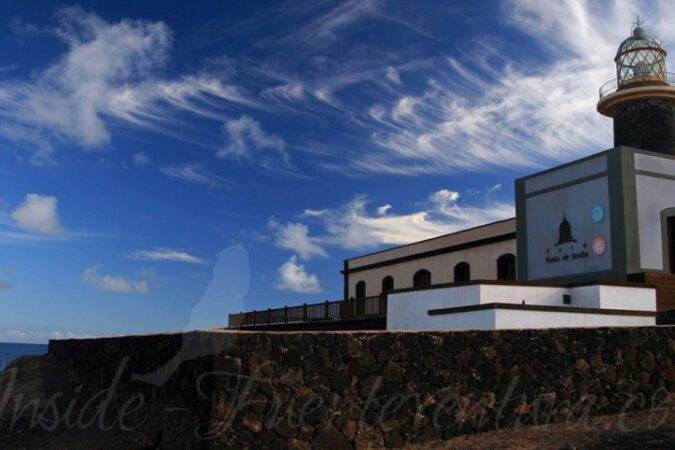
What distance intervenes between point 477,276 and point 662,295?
10.1 m

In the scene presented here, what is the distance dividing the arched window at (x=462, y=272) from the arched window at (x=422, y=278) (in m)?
2.21

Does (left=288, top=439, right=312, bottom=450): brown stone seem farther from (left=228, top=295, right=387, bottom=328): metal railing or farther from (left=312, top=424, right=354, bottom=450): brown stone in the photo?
(left=228, top=295, right=387, bottom=328): metal railing

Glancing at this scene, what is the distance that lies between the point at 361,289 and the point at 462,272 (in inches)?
366

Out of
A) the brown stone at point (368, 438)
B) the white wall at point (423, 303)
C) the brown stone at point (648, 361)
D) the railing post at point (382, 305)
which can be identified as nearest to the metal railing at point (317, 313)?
the railing post at point (382, 305)

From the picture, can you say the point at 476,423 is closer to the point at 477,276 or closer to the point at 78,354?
the point at 78,354

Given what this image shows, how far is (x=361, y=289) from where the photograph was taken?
37.3 m

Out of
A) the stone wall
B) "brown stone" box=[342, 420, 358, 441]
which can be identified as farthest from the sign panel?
"brown stone" box=[342, 420, 358, 441]

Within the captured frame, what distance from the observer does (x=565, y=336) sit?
11.2 meters

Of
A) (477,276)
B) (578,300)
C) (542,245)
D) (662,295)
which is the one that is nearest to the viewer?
(578,300)

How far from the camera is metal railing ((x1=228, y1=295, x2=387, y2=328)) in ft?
78.4

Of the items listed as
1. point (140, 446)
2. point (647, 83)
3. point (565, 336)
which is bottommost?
point (140, 446)

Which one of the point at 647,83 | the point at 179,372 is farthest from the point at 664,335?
the point at 647,83

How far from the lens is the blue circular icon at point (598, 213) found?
19.6 meters

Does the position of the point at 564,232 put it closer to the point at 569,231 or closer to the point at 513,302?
the point at 569,231
